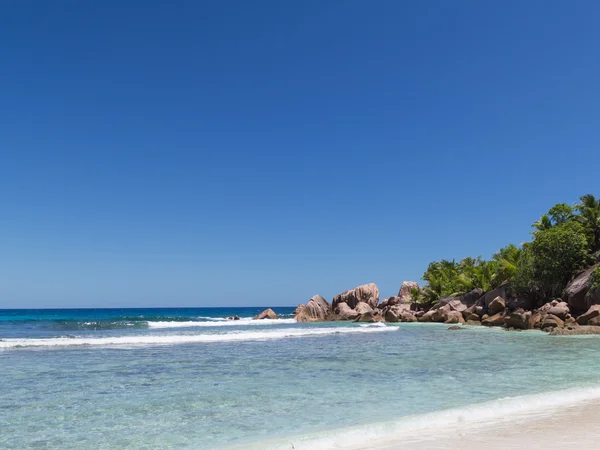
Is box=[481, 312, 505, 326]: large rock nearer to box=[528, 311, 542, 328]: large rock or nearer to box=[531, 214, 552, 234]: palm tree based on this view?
box=[528, 311, 542, 328]: large rock

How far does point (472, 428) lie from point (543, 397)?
10.9ft

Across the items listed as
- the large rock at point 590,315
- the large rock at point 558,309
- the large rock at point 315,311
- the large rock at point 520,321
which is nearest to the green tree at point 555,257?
the large rock at point 558,309

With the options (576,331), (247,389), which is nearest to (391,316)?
(576,331)

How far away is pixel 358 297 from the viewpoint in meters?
63.3

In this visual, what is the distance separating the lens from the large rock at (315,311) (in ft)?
199

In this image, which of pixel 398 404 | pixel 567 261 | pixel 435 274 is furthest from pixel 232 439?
pixel 435 274

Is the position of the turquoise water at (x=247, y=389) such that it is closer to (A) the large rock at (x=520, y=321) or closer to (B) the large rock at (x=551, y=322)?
(B) the large rock at (x=551, y=322)

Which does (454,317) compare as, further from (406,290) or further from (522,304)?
(406,290)

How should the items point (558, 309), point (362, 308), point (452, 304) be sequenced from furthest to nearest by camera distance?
point (362, 308) → point (452, 304) → point (558, 309)

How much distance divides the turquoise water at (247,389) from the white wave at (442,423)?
166 millimetres

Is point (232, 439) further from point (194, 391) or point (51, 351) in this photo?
point (51, 351)

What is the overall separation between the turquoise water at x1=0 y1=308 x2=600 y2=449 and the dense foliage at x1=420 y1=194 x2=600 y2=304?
700 inches

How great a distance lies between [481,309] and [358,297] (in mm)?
21881

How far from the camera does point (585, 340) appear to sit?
23797 millimetres
